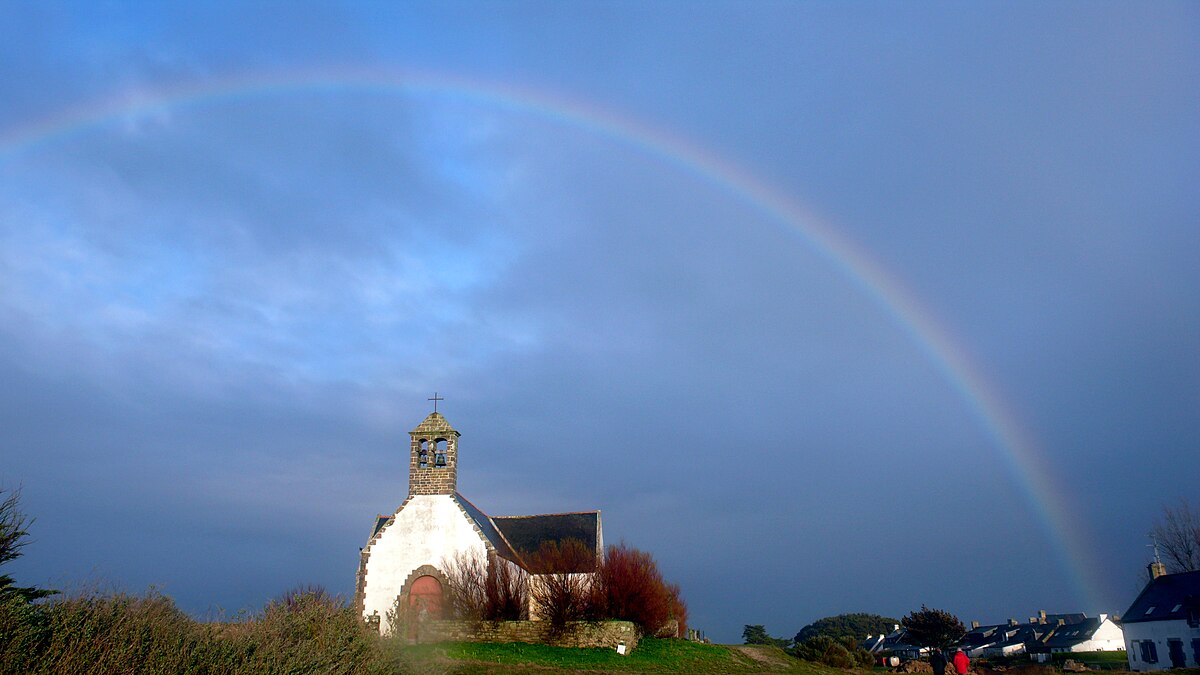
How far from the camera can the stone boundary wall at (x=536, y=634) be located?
27805 mm

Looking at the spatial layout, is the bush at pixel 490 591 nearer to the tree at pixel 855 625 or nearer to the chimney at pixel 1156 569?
the chimney at pixel 1156 569

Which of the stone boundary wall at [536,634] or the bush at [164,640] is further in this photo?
the stone boundary wall at [536,634]

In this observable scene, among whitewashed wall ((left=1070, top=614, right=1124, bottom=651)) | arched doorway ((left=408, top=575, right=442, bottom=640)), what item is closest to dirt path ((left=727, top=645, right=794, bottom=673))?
arched doorway ((left=408, top=575, right=442, bottom=640))

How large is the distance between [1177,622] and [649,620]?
129ft

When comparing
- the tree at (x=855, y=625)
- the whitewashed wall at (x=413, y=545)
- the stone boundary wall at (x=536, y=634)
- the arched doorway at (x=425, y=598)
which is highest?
the whitewashed wall at (x=413, y=545)

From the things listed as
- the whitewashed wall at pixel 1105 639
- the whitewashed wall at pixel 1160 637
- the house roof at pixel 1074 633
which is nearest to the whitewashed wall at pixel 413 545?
the whitewashed wall at pixel 1160 637

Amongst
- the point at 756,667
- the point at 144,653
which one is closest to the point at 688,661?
the point at 756,667

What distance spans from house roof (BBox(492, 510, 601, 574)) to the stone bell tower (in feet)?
16.9

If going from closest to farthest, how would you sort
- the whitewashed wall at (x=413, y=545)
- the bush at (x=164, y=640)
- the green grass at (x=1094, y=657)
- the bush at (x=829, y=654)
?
the bush at (x=164, y=640), the bush at (x=829, y=654), the whitewashed wall at (x=413, y=545), the green grass at (x=1094, y=657)

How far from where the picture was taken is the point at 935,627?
40.4 metres

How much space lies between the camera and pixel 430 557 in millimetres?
33344

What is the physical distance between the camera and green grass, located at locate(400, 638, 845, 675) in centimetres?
2292

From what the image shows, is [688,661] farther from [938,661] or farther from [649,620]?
[938,661]

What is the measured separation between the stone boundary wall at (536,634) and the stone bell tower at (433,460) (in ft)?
24.2
